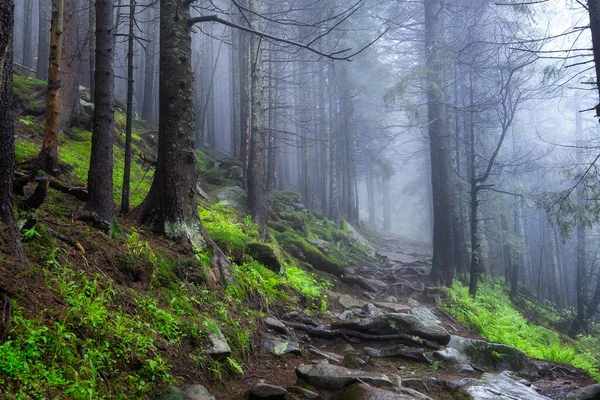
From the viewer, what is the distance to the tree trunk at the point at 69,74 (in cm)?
1028

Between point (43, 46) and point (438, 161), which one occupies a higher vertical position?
point (43, 46)

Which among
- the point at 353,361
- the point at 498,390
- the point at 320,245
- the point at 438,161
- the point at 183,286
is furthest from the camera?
the point at 438,161

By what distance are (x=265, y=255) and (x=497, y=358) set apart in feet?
15.2

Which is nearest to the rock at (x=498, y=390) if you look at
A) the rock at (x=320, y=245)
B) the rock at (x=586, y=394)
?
the rock at (x=586, y=394)

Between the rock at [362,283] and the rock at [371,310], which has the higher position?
the rock at [362,283]

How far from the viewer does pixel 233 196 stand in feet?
43.4

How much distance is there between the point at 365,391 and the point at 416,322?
3424mm

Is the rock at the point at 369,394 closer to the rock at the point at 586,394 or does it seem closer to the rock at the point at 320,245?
the rock at the point at 586,394

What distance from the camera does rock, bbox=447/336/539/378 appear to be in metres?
6.45

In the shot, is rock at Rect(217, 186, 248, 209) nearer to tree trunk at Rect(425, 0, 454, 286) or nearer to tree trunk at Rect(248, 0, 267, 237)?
tree trunk at Rect(248, 0, 267, 237)

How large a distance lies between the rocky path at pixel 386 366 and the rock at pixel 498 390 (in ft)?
0.04

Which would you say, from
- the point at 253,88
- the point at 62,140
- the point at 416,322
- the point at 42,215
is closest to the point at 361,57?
the point at 253,88

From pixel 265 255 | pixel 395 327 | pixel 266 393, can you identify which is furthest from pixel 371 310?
pixel 266 393

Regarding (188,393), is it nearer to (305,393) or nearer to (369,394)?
(305,393)
